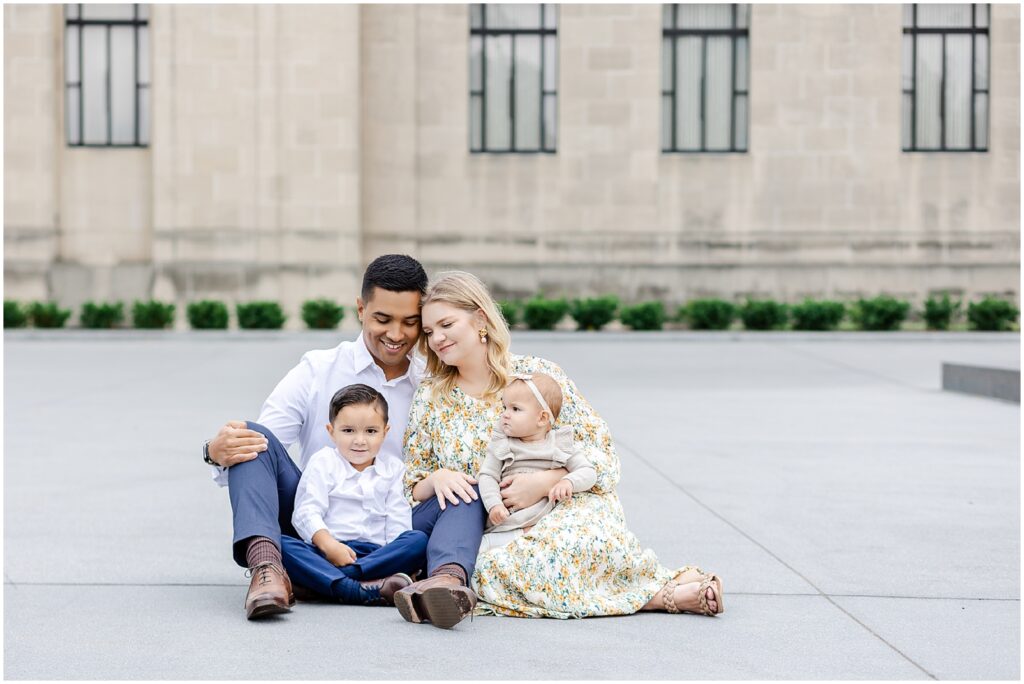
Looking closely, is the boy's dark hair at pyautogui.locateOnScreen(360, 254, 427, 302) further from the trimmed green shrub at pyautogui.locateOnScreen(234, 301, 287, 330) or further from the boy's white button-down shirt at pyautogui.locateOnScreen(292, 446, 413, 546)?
the trimmed green shrub at pyautogui.locateOnScreen(234, 301, 287, 330)

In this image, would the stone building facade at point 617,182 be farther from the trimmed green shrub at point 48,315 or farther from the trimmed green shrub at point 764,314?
the trimmed green shrub at point 764,314

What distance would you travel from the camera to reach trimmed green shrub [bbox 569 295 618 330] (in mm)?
26469

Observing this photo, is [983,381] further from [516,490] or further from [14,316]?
[14,316]

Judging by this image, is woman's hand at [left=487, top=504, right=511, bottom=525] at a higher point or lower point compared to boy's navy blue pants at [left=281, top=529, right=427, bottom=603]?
higher

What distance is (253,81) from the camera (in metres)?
28.0

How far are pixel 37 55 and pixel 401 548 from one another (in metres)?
25.8

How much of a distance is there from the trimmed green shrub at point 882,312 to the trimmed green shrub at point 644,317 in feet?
12.9

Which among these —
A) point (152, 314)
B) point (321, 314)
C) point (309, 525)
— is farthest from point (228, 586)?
point (152, 314)

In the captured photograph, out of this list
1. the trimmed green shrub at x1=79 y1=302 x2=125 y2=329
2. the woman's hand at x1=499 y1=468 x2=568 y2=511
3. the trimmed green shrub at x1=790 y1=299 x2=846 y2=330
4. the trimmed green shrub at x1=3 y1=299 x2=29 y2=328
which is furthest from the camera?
the trimmed green shrub at x1=79 y1=302 x2=125 y2=329

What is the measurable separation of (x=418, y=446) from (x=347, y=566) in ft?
1.79

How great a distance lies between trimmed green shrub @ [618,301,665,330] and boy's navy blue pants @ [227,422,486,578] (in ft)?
69.0

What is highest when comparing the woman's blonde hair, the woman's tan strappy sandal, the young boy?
the woman's blonde hair

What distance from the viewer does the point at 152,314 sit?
87.3 feet

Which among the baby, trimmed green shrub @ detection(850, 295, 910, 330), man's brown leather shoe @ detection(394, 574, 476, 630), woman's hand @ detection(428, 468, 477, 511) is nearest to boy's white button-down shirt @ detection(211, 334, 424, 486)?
woman's hand @ detection(428, 468, 477, 511)
